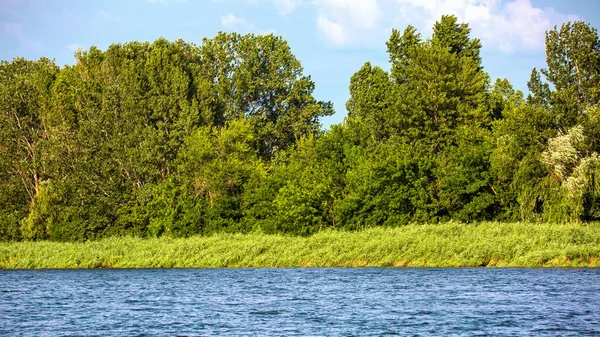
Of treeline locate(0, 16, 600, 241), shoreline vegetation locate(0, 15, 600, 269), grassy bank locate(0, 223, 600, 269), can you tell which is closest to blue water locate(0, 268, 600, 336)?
grassy bank locate(0, 223, 600, 269)

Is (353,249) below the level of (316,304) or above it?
above

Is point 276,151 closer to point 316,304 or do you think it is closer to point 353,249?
point 353,249

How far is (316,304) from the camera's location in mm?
36344

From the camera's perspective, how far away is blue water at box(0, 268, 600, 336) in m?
29.0

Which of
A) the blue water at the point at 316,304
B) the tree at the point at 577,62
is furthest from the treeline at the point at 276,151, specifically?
the blue water at the point at 316,304

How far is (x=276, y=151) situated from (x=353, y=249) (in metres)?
37.9

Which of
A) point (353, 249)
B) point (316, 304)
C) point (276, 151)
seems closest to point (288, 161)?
point (276, 151)

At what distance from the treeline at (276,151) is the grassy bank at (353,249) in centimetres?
485

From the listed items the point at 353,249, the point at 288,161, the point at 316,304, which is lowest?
the point at 316,304

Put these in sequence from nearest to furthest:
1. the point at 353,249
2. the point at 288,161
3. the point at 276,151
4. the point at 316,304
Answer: the point at 316,304 → the point at 353,249 → the point at 288,161 → the point at 276,151

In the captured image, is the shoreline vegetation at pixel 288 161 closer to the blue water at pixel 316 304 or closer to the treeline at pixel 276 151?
the treeline at pixel 276 151

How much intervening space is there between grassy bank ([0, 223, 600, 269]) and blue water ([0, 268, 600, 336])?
11.3 feet

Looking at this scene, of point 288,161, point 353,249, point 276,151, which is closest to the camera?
point 353,249

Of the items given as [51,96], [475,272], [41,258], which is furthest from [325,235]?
[51,96]
